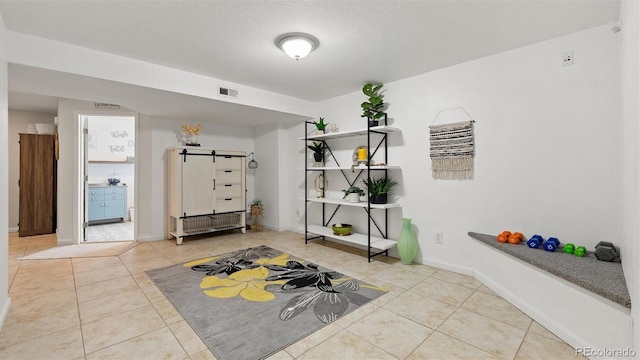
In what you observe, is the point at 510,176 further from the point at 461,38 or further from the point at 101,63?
the point at 101,63

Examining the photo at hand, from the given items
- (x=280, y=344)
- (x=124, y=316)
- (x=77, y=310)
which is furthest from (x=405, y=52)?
(x=77, y=310)

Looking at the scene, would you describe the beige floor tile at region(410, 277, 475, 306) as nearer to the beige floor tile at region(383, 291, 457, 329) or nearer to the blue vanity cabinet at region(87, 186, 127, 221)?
the beige floor tile at region(383, 291, 457, 329)

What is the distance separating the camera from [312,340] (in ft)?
6.06

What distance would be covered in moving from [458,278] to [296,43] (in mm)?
2802

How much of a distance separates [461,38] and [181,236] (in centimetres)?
447

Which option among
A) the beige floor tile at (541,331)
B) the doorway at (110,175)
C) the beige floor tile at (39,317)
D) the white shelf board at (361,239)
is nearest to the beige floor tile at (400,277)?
the white shelf board at (361,239)

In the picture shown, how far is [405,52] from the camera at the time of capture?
2.74m

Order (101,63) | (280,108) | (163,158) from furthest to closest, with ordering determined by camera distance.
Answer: (163,158)
(280,108)
(101,63)

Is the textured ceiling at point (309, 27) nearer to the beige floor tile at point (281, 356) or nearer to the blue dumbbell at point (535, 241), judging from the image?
the blue dumbbell at point (535, 241)

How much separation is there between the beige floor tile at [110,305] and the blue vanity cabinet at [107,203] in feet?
14.9

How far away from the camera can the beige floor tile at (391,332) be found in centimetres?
177

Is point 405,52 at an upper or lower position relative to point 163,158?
upper

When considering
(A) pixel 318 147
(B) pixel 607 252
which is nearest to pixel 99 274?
(A) pixel 318 147

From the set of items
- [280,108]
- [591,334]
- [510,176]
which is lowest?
[591,334]
